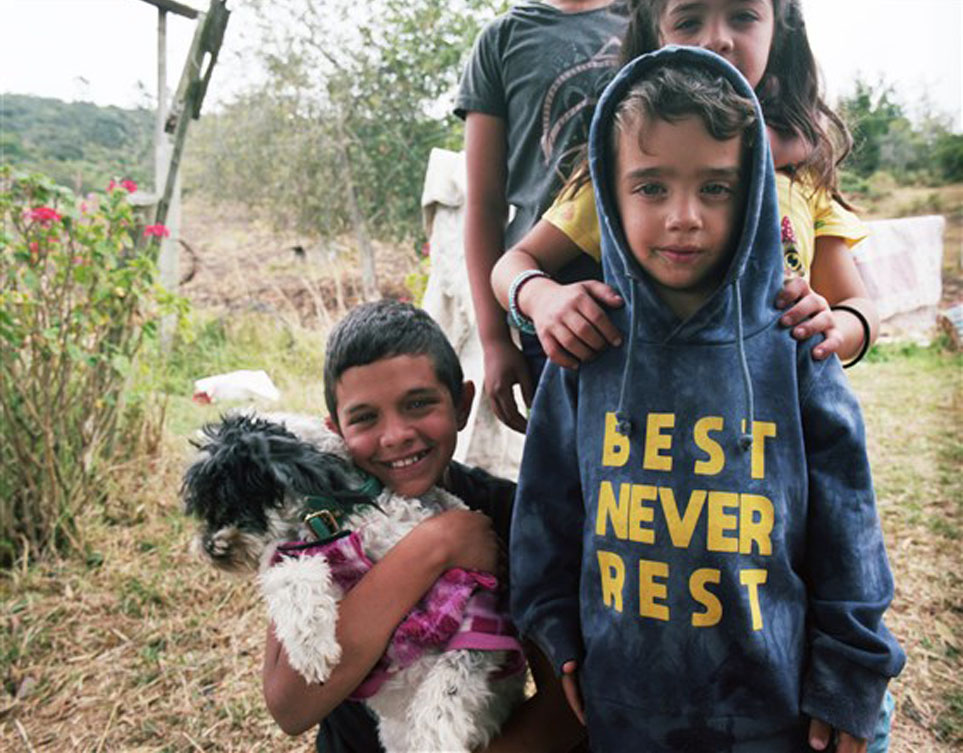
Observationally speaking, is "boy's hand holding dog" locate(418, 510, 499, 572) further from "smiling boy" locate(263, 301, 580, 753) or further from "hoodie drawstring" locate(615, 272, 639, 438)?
"hoodie drawstring" locate(615, 272, 639, 438)

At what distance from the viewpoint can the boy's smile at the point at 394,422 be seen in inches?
49.3

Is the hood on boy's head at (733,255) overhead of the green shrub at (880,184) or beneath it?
beneath

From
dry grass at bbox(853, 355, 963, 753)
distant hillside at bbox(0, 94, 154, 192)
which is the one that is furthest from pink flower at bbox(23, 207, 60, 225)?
dry grass at bbox(853, 355, 963, 753)

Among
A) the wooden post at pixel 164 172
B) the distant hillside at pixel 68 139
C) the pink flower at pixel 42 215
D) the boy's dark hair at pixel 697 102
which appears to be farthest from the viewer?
the distant hillside at pixel 68 139

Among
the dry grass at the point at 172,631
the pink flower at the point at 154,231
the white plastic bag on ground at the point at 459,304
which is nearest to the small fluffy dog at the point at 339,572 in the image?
the dry grass at the point at 172,631

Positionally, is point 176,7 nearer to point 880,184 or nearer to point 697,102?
point 697,102

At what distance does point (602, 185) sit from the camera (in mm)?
1034

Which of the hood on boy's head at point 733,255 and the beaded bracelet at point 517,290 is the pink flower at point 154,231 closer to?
the beaded bracelet at point 517,290

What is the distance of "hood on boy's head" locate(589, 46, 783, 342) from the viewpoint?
0.96 m

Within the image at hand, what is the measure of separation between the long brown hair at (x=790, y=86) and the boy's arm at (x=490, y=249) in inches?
14.4

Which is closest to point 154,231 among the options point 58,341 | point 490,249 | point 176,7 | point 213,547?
point 58,341

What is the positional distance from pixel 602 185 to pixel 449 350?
46cm

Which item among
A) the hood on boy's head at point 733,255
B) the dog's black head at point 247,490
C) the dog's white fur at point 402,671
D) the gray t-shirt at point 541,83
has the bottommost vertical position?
the dog's white fur at point 402,671

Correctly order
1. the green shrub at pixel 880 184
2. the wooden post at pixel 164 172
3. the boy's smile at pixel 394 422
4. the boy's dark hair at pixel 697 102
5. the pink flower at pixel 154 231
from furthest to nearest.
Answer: the green shrub at pixel 880 184 → the wooden post at pixel 164 172 → the pink flower at pixel 154 231 → the boy's smile at pixel 394 422 → the boy's dark hair at pixel 697 102
